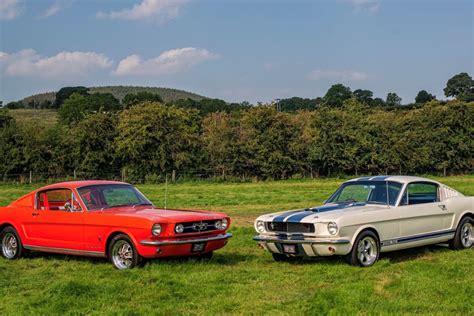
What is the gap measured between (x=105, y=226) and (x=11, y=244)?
9.30 feet

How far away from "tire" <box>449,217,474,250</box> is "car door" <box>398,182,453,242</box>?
374 mm

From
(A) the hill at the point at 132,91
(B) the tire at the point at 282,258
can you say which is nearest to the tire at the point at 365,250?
(B) the tire at the point at 282,258

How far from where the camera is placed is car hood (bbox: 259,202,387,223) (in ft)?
32.8

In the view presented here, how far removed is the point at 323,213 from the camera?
33.6 feet

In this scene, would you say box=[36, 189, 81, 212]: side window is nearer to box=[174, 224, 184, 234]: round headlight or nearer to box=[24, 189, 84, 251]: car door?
box=[24, 189, 84, 251]: car door

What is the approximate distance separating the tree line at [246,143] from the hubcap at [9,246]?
3722 cm

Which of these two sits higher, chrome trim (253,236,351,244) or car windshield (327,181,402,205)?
car windshield (327,181,402,205)

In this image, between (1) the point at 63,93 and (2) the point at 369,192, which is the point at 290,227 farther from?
(1) the point at 63,93

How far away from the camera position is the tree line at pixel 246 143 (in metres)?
49.8

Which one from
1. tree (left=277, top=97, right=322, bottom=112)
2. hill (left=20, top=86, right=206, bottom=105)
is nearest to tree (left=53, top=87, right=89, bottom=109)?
hill (left=20, top=86, right=206, bottom=105)

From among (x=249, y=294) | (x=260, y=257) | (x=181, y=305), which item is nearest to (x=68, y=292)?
(x=181, y=305)

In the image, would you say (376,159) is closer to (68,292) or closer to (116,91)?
(68,292)

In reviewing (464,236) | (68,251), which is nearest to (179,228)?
(68,251)

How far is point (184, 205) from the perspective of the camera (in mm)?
24797
